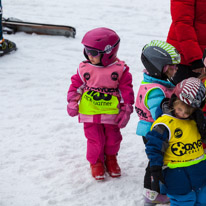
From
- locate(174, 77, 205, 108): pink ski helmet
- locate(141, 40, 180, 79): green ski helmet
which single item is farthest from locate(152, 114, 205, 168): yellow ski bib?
locate(141, 40, 180, 79): green ski helmet

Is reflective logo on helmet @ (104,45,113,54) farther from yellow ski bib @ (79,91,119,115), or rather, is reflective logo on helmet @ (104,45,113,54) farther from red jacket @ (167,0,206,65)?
red jacket @ (167,0,206,65)

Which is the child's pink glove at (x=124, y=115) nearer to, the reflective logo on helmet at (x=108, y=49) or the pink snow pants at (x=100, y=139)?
the pink snow pants at (x=100, y=139)

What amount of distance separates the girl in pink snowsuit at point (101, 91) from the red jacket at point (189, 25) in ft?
2.16

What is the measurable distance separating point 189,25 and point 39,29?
575 centimetres

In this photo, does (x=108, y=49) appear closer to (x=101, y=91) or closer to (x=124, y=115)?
(x=101, y=91)

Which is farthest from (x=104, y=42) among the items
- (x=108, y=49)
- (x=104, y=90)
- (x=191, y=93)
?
(x=191, y=93)

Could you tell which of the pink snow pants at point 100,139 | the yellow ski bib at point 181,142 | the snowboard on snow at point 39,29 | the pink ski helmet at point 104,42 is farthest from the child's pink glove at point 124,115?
the snowboard on snow at point 39,29

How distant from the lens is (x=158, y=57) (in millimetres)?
3455

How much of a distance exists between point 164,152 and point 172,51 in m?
0.91

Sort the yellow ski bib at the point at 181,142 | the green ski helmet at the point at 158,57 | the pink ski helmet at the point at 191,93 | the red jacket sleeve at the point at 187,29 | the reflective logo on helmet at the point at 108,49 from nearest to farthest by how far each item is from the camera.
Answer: the pink ski helmet at the point at 191,93 < the yellow ski bib at the point at 181,142 < the green ski helmet at the point at 158,57 < the reflective logo on helmet at the point at 108,49 < the red jacket sleeve at the point at 187,29

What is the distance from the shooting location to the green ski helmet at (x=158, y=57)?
3453 millimetres

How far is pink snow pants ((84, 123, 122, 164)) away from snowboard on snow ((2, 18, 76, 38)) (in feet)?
17.6

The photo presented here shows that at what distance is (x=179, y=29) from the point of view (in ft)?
13.6

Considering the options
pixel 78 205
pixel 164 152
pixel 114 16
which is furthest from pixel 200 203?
pixel 114 16
